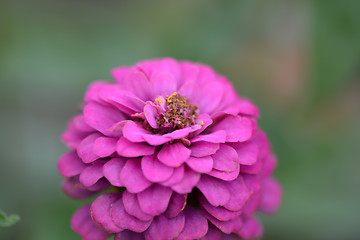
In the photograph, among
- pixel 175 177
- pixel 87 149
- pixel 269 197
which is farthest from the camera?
pixel 269 197

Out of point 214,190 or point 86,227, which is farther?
point 86,227

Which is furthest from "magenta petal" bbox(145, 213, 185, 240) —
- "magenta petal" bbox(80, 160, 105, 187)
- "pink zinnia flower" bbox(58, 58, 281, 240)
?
"magenta petal" bbox(80, 160, 105, 187)

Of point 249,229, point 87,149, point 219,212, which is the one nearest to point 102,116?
point 87,149

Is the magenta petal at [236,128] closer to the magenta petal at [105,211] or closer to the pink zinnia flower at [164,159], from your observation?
the pink zinnia flower at [164,159]

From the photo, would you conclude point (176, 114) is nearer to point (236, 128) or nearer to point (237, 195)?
point (236, 128)

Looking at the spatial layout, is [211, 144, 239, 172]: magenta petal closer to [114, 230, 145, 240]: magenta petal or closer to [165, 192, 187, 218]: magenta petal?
[165, 192, 187, 218]: magenta petal
